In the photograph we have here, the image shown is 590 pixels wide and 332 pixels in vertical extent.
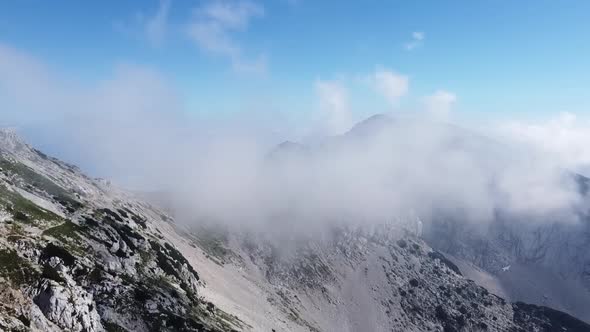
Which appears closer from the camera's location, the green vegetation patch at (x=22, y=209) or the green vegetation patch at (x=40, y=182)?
the green vegetation patch at (x=22, y=209)

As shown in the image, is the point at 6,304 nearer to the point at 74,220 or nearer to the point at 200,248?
the point at 74,220

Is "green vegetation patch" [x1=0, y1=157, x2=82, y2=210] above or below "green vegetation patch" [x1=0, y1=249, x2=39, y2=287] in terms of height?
below

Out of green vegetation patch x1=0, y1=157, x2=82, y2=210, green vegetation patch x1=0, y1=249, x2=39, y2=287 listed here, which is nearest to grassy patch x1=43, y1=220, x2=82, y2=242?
green vegetation patch x1=0, y1=249, x2=39, y2=287

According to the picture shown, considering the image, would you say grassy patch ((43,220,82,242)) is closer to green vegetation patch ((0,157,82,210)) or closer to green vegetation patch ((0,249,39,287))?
green vegetation patch ((0,249,39,287))

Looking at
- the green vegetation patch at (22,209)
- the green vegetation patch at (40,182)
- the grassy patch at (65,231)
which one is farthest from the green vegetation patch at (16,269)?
the green vegetation patch at (40,182)

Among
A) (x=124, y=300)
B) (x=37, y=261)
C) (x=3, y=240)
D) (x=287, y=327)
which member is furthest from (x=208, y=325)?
(x=287, y=327)

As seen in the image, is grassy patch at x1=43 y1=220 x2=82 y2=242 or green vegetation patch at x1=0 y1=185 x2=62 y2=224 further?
grassy patch at x1=43 y1=220 x2=82 y2=242

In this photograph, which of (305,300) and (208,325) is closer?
(208,325)

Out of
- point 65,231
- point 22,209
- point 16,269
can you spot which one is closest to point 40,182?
point 22,209

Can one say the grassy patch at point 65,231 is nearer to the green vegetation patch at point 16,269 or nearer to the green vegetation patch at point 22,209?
the green vegetation patch at point 22,209

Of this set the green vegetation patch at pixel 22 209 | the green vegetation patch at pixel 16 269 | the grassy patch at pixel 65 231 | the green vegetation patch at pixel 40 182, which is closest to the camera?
the green vegetation patch at pixel 16 269

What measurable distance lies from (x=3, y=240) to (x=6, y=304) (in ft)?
56.4

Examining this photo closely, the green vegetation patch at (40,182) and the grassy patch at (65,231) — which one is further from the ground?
the grassy patch at (65,231)

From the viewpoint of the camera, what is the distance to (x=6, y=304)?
51.9 m
